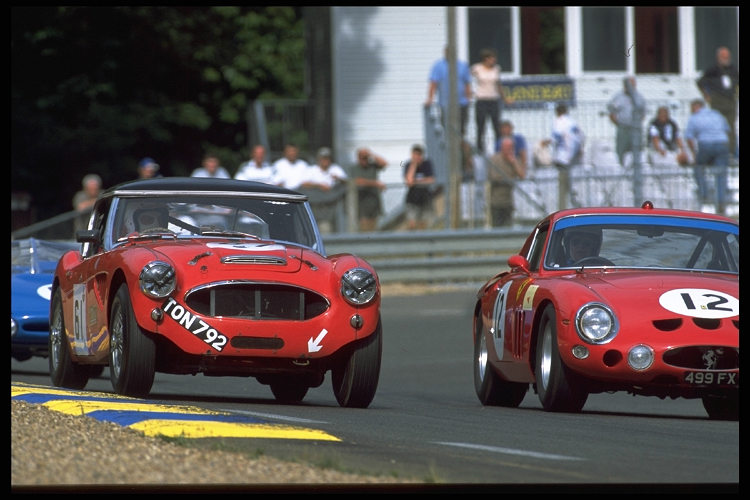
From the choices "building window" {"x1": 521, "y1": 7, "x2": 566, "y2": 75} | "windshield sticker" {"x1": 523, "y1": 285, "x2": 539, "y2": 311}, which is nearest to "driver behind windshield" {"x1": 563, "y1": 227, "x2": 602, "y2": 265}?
"windshield sticker" {"x1": 523, "y1": 285, "x2": 539, "y2": 311}

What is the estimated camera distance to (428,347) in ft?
59.1

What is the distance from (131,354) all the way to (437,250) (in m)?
13.7

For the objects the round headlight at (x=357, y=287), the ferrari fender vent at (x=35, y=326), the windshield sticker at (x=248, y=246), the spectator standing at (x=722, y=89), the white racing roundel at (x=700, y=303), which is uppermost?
the spectator standing at (x=722, y=89)

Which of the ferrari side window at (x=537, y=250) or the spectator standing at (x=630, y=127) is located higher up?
the spectator standing at (x=630, y=127)

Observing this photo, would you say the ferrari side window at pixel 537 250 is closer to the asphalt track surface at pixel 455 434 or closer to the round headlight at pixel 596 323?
the asphalt track surface at pixel 455 434

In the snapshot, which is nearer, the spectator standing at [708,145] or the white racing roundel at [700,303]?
the white racing roundel at [700,303]

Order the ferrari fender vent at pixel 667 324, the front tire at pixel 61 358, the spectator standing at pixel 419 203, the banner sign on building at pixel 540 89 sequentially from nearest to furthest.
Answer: the ferrari fender vent at pixel 667 324 < the front tire at pixel 61 358 < the spectator standing at pixel 419 203 < the banner sign on building at pixel 540 89

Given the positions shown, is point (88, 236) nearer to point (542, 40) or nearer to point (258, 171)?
point (258, 171)

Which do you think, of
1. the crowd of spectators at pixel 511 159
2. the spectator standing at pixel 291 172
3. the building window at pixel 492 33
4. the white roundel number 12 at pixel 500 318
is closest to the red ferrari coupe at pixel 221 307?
the white roundel number 12 at pixel 500 318

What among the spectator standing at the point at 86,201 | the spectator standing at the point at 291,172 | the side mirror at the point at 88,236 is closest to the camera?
the side mirror at the point at 88,236

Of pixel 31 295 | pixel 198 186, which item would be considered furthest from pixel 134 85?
pixel 198 186

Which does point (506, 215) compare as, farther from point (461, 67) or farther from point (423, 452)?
point (423, 452)

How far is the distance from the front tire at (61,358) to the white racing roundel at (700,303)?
4292mm

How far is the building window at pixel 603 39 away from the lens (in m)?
33.0
